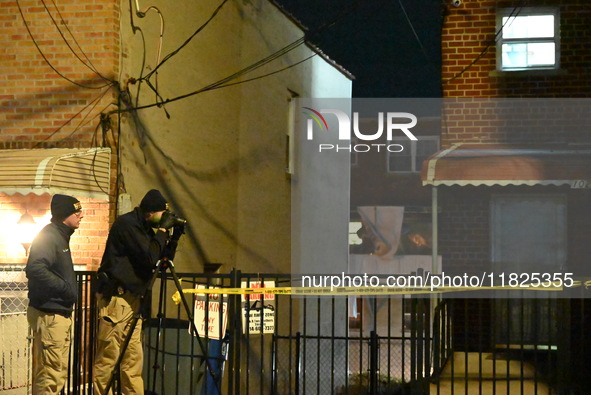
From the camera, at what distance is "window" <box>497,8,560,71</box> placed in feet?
41.5

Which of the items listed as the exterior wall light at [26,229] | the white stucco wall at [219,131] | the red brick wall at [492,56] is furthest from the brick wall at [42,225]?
the red brick wall at [492,56]

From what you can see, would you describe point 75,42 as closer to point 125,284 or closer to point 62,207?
point 62,207

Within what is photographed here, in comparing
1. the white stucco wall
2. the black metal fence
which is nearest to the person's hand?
the black metal fence

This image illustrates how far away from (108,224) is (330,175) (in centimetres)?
1320

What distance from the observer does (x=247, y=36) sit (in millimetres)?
17312

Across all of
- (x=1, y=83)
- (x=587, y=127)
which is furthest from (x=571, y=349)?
(x=1, y=83)

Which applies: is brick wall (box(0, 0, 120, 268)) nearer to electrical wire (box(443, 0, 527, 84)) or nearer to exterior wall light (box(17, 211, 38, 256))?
exterior wall light (box(17, 211, 38, 256))

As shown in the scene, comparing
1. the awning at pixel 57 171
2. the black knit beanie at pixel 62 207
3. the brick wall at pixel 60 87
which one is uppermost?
the brick wall at pixel 60 87

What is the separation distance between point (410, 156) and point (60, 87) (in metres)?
34.5

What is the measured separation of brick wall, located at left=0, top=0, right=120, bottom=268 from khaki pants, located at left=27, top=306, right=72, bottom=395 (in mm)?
3003

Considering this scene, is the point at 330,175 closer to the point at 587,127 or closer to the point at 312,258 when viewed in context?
the point at 312,258

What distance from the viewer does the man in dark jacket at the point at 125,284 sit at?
322 inches

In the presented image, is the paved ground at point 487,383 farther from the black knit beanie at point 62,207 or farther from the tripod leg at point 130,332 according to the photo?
the black knit beanie at point 62,207

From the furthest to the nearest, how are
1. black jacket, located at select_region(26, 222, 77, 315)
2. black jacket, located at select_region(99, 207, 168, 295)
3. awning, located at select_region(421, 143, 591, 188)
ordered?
awning, located at select_region(421, 143, 591, 188)
black jacket, located at select_region(99, 207, 168, 295)
black jacket, located at select_region(26, 222, 77, 315)
